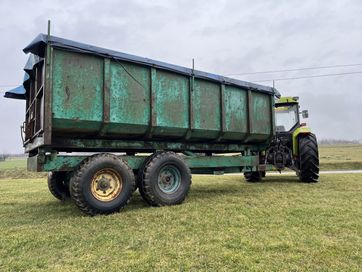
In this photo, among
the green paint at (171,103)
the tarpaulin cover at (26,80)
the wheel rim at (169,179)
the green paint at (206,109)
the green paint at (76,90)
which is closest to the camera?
the green paint at (76,90)

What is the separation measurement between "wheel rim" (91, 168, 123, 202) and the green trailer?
2cm

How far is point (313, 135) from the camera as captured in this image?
10.2 meters

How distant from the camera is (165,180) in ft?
20.4

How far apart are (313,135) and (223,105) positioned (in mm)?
4363

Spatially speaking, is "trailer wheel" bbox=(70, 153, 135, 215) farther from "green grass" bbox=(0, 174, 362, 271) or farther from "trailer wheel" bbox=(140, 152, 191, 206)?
"trailer wheel" bbox=(140, 152, 191, 206)

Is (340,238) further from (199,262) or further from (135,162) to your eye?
(135,162)

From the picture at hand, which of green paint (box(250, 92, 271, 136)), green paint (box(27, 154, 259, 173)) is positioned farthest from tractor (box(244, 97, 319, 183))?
green paint (box(27, 154, 259, 173))

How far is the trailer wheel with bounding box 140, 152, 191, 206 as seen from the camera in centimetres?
576

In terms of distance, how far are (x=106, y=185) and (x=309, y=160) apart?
6.90 meters

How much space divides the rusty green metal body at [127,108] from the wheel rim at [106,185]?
1.51 ft

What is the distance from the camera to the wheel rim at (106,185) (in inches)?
205

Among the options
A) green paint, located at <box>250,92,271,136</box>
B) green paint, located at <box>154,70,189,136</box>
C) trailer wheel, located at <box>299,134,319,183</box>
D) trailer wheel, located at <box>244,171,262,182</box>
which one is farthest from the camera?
trailer wheel, located at <box>244,171,262,182</box>

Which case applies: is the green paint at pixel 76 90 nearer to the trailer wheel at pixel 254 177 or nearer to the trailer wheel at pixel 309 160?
the trailer wheel at pixel 309 160

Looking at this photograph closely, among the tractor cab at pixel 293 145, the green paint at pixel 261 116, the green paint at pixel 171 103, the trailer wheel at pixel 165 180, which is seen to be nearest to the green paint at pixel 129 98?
the green paint at pixel 171 103
